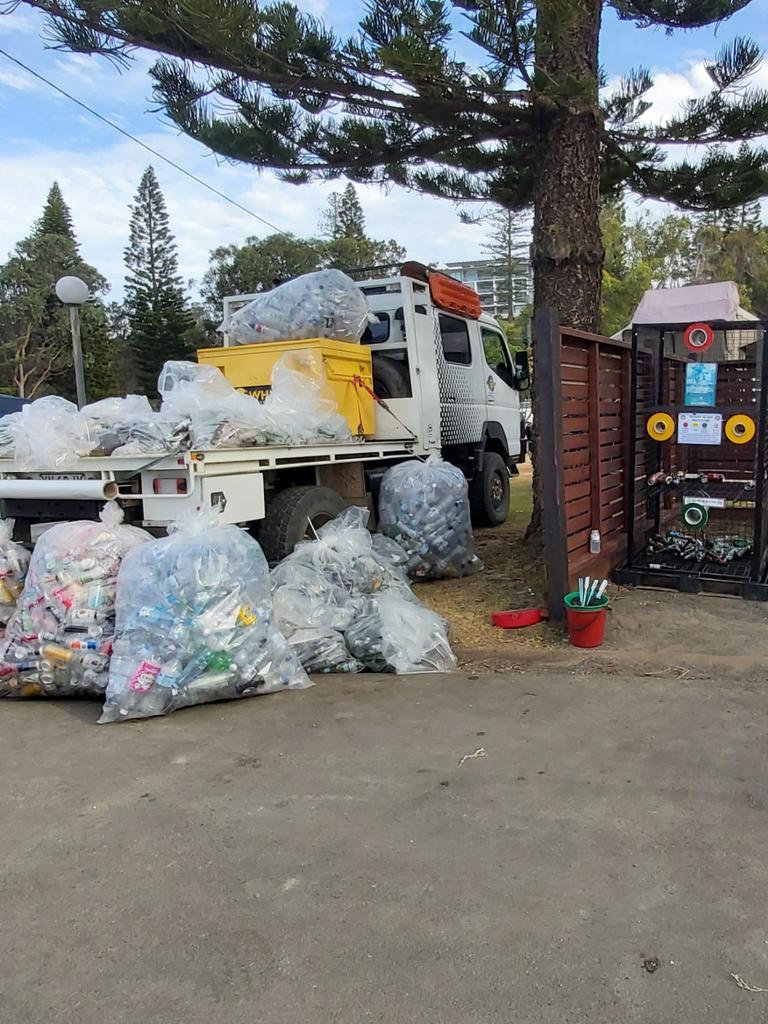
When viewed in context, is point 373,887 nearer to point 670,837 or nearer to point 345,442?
point 670,837

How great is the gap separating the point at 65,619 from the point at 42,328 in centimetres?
4145

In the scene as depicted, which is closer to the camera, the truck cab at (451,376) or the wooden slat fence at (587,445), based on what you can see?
the wooden slat fence at (587,445)

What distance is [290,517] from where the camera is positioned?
5.67 metres

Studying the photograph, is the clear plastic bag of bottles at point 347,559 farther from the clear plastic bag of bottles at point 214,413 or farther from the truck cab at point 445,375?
the truck cab at point 445,375

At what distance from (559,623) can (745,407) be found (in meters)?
2.18

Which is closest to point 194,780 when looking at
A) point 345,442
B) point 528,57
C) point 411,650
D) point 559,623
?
point 411,650

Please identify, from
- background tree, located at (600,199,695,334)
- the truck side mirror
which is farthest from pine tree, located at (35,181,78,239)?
the truck side mirror

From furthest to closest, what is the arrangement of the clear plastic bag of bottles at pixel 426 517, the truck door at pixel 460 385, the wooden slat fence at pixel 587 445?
the truck door at pixel 460 385, the clear plastic bag of bottles at pixel 426 517, the wooden slat fence at pixel 587 445

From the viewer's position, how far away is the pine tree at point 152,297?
144 ft

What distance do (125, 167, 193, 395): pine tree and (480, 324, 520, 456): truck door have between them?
116 feet

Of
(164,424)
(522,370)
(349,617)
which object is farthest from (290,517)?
(522,370)

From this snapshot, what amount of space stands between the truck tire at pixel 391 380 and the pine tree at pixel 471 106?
1.44 m

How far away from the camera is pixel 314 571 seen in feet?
16.9

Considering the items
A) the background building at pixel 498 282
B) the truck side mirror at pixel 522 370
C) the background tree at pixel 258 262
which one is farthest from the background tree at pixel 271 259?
the truck side mirror at pixel 522 370
